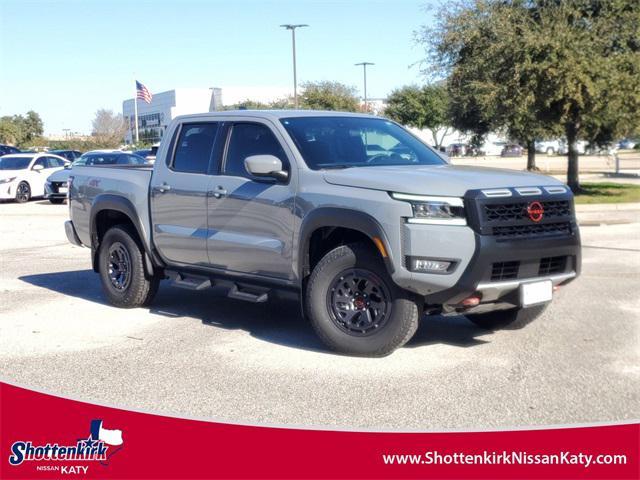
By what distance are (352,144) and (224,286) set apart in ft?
5.68

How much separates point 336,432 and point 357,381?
3.42ft

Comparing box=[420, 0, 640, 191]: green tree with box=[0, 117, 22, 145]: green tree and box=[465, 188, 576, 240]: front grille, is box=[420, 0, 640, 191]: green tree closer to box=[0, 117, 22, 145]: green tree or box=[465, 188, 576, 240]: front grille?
box=[465, 188, 576, 240]: front grille

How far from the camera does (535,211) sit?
6.62 m

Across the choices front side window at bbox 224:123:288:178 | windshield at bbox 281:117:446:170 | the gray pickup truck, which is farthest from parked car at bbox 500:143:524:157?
front side window at bbox 224:123:288:178

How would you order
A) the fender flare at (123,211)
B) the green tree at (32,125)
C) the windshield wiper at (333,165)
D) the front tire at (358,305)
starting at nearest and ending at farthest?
1. the front tire at (358,305)
2. the windshield wiper at (333,165)
3. the fender flare at (123,211)
4. the green tree at (32,125)

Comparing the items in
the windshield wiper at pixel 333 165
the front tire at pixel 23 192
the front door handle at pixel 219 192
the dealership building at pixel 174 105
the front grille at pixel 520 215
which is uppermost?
the dealership building at pixel 174 105

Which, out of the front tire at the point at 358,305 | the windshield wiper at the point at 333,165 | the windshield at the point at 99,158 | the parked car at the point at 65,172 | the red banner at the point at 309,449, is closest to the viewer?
the red banner at the point at 309,449

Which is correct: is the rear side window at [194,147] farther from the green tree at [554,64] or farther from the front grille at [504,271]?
the green tree at [554,64]

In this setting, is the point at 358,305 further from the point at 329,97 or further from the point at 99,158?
the point at 329,97

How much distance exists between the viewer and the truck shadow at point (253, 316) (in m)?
7.61

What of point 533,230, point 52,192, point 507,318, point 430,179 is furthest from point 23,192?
point 533,230

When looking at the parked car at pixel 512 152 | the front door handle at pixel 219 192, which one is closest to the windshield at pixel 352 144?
the front door handle at pixel 219 192

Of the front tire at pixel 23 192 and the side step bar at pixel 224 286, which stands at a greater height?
→ the front tire at pixel 23 192

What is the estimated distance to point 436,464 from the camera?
15.7ft
